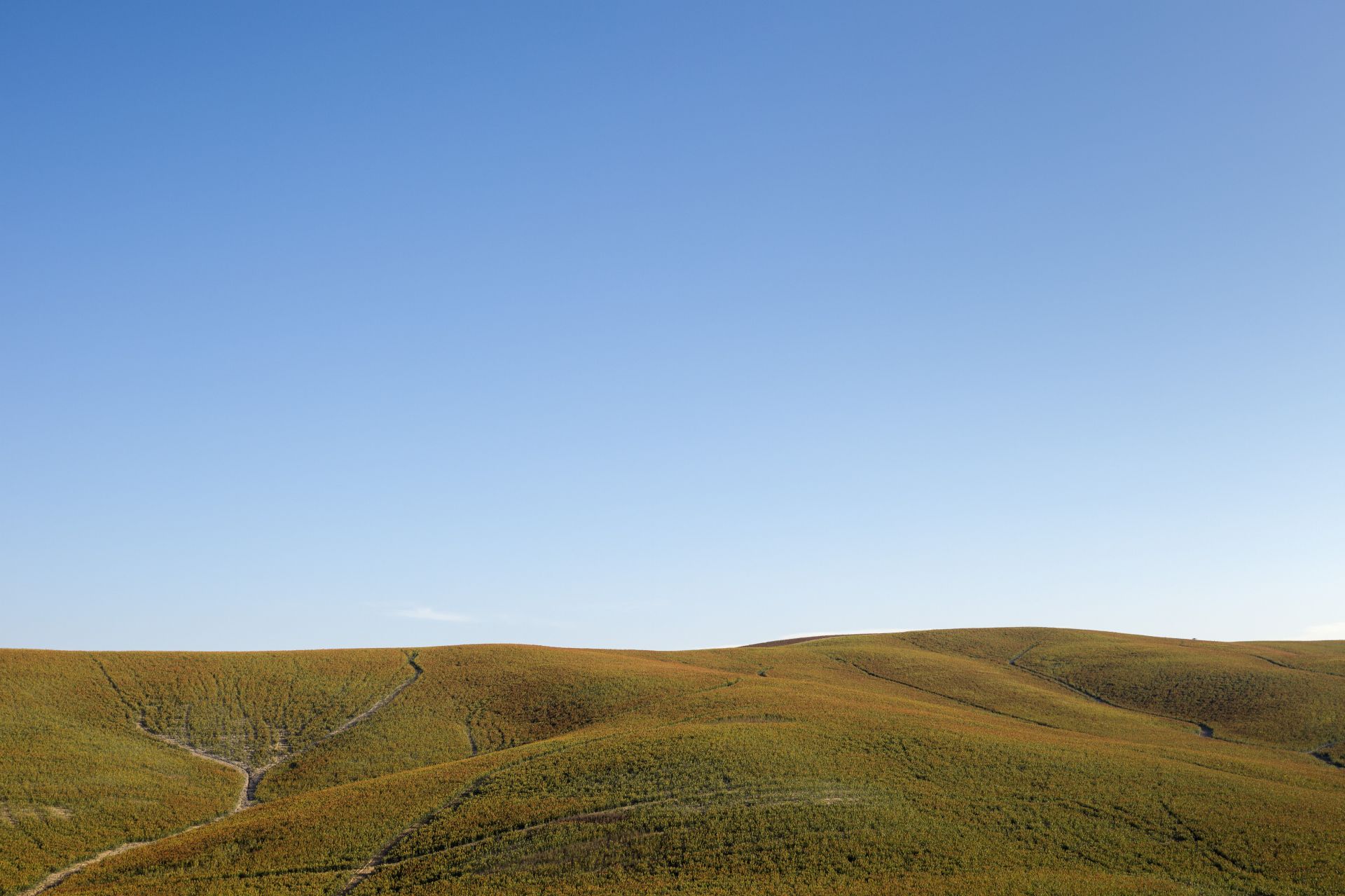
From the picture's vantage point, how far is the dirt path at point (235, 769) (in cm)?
4150

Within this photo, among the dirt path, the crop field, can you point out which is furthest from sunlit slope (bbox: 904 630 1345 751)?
the dirt path

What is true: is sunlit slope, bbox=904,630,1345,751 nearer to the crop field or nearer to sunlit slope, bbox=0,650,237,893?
the crop field

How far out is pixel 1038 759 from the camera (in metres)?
50.1

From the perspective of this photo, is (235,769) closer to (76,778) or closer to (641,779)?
(76,778)

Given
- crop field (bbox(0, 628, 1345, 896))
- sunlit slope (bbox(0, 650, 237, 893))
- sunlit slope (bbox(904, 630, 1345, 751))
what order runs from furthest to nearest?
sunlit slope (bbox(904, 630, 1345, 751)), sunlit slope (bbox(0, 650, 237, 893)), crop field (bbox(0, 628, 1345, 896))

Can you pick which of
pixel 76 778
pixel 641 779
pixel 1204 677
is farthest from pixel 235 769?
pixel 1204 677

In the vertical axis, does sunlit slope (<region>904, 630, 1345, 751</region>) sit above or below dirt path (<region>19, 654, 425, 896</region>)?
above

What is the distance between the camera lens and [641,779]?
46.3 metres

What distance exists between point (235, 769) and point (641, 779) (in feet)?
110

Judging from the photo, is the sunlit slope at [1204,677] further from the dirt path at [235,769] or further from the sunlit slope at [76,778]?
the sunlit slope at [76,778]

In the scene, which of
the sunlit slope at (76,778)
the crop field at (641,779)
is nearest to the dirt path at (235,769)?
the crop field at (641,779)

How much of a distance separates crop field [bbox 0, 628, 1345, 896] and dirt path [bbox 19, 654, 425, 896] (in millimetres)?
227

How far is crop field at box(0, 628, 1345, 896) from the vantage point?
36.9 m

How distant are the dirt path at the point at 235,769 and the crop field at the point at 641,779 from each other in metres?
0.23
